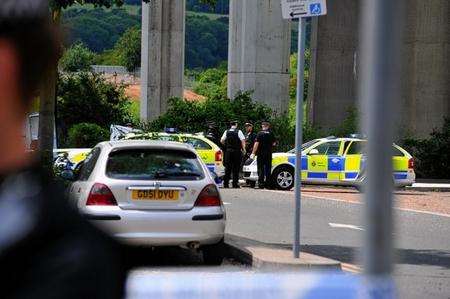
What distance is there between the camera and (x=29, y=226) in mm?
1075

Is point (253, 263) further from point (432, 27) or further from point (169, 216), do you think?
point (432, 27)

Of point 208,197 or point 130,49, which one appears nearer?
point 208,197

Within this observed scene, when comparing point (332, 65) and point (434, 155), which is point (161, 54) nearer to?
point (332, 65)

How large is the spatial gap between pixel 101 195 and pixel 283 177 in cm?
1429

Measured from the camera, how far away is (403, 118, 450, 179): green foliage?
1157 inches

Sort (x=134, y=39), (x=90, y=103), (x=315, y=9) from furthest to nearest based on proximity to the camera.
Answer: (x=134, y=39)
(x=90, y=103)
(x=315, y=9)

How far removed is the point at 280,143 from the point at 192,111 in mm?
3058

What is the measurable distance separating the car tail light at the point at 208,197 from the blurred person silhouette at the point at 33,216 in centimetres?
922

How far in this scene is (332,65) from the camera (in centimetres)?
3869

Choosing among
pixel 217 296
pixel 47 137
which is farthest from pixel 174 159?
pixel 217 296

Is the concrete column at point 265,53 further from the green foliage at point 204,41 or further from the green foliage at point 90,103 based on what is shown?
the green foliage at point 204,41

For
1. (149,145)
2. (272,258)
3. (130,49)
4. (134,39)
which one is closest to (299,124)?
(272,258)

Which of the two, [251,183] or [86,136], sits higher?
[86,136]

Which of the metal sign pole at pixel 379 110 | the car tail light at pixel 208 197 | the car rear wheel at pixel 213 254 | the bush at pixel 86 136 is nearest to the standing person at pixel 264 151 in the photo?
the bush at pixel 86 136
